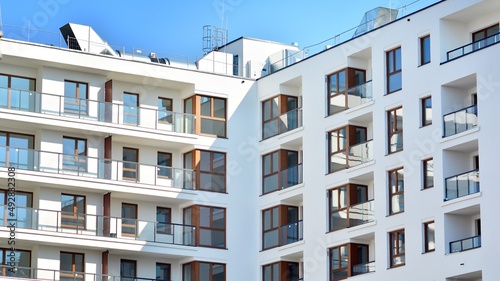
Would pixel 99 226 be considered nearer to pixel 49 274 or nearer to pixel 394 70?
pixel 49 274

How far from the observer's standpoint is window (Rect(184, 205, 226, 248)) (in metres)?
61.4

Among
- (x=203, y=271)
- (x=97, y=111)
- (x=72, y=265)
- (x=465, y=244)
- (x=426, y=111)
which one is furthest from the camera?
(x=203, y=271)

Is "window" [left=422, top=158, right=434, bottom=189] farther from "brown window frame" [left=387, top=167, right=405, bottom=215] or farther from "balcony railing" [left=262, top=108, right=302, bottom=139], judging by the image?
"balcony railing" [left=262, top=108, right=302, bottom=139]

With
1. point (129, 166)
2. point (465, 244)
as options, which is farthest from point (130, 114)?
point (465, 244)

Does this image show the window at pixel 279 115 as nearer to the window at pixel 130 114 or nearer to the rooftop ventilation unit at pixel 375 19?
the rooftop ventilation unit at pixel 375 19

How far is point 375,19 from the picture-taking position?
58.3 m

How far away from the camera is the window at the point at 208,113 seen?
62.5 metres

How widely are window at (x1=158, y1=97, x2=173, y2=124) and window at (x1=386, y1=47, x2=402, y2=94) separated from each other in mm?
11332

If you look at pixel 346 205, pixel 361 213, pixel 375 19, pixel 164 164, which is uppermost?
pixel 375 19

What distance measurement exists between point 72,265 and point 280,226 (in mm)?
9541

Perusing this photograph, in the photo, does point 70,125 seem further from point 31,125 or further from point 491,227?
point 491,227

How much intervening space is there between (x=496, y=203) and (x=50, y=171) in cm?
2017

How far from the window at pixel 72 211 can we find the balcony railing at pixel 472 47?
17842 millimetres

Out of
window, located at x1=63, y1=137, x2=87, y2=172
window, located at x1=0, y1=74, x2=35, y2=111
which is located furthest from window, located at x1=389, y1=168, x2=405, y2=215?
window, located at x1=0, y1=74, x2=35, y2=111
